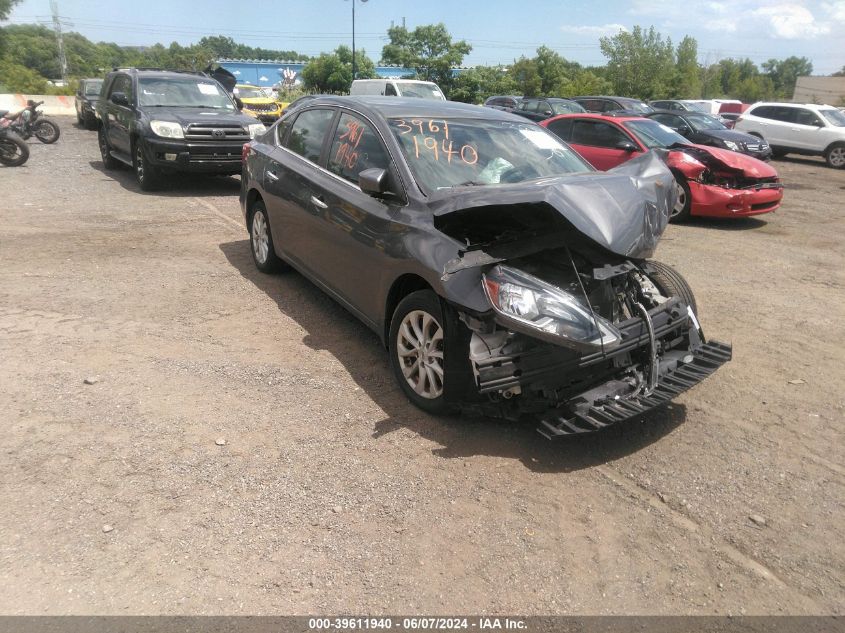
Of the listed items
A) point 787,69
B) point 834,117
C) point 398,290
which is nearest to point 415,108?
point 398,290

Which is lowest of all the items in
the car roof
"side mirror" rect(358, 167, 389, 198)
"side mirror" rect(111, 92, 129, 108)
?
"side mirror" rect(111, 92, 129, 108)

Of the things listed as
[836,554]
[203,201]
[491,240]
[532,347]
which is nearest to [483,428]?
[532,347]

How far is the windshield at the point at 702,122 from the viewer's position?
15.0 metres

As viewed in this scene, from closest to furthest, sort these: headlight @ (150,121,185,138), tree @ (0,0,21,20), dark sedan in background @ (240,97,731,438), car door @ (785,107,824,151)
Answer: dark sedan in background @ (240,97,731,438)
headlight @ (150,121,185,138)
car door @ (785,107,824,151)
tree @ (0,0,21,20)

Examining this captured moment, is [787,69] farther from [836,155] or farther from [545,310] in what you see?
[545,310]

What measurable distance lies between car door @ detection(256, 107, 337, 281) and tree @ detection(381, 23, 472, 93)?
45441 mm

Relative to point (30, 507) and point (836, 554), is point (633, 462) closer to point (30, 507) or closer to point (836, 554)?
point (836, 554)

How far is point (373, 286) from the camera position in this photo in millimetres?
4328

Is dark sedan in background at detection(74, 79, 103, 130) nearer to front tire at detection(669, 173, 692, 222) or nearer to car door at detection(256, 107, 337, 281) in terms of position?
car door at detection(256, 107, 337, 281)

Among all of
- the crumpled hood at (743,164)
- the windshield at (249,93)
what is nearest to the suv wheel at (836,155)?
the crumpled hood at (743,164)

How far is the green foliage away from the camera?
5409 cm

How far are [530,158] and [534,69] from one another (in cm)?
4712

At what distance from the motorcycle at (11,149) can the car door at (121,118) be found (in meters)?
2.15

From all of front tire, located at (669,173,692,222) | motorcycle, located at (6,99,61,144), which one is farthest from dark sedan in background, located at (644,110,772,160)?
motorcycle, located at (6,99,61,144)
